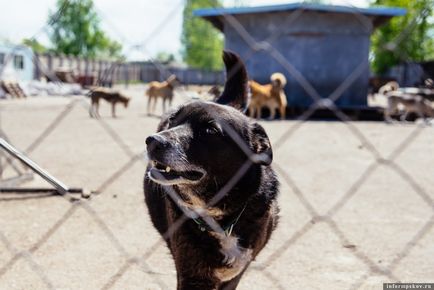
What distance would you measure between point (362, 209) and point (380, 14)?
12.5 meters

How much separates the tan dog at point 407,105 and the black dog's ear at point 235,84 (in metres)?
11.6

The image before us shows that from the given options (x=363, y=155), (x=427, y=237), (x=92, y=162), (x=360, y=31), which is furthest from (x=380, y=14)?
(x=427, y=237)

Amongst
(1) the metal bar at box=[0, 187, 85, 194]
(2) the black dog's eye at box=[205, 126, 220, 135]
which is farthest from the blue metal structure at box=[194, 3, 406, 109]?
(2) the black dog's eye at box=[205, 126, 220, 135]

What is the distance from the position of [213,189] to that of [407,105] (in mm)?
12985

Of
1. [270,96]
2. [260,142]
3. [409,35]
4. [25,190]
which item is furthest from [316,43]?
[409,35]

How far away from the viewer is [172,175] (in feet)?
7.02

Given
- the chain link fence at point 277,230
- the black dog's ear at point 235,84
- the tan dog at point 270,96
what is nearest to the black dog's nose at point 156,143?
the chain link fence at point 277,230

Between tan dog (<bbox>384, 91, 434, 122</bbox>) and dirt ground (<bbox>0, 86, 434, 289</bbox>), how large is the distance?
7485 millimetres

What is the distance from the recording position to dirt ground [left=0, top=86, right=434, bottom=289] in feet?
9.77

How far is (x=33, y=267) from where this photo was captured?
3.11 m

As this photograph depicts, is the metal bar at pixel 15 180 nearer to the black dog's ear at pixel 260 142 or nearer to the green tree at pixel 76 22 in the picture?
the green tree at pixel 76 22

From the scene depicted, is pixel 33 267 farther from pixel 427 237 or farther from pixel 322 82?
pixel 322 82

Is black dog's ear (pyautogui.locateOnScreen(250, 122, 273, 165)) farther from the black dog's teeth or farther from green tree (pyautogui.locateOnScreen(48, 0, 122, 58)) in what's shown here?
green tree (pyautogui.locateOnScreen(48, 0, 122, 58))

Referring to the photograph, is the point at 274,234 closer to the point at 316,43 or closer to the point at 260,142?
the point at 260,142
